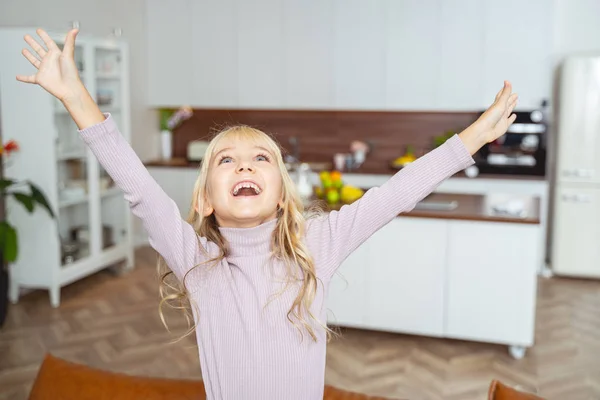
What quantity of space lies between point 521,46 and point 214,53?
2.65 m

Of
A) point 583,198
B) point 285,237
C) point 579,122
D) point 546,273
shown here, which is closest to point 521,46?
point 579,122

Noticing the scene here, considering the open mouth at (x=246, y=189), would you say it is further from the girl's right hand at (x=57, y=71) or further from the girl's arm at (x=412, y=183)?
the girl's right hand at (x=57, y=71)

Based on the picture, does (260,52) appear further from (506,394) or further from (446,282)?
(506,394)

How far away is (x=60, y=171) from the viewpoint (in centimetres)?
473

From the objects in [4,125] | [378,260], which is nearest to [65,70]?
[378,260]

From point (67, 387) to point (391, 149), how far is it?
4.88 m

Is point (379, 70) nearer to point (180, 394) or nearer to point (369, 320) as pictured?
point (369, 320)

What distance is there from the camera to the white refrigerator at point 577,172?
17.2 ft

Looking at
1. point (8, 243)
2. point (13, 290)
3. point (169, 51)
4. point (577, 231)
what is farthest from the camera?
point (169, 51)

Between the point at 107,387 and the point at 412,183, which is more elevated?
the point at 412,183

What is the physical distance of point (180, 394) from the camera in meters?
1.75

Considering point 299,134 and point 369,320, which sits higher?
point 299,134

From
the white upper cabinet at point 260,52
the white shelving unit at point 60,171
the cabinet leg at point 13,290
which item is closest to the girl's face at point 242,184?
the white shelving unit at point 60,171

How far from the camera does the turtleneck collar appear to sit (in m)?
1.39
